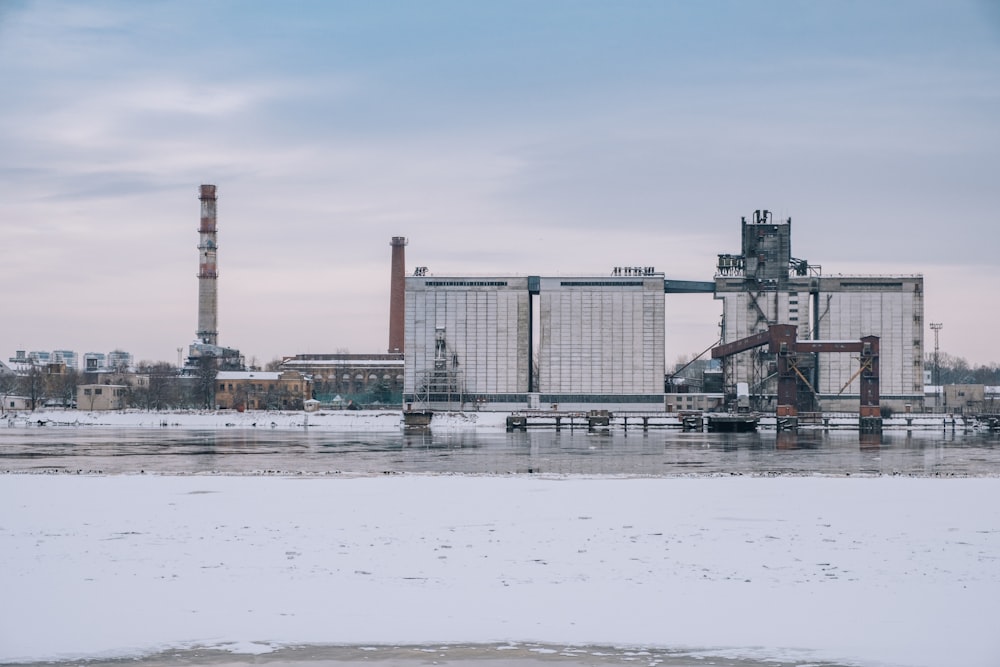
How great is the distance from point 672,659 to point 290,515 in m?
11.2

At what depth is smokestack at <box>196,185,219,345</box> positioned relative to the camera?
154 metres

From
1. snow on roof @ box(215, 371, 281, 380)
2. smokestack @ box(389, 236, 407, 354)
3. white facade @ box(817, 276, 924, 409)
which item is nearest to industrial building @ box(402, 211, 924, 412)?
white facade @ box(817, 276, 924, 409)

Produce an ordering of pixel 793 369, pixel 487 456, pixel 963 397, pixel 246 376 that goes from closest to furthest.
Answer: pixel 487 456 → pixel 793 369 → pixel 963 397 → pixel 246 376

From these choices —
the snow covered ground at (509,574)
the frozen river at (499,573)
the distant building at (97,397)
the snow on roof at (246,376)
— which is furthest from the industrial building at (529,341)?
the snow covered ground at (509,574)

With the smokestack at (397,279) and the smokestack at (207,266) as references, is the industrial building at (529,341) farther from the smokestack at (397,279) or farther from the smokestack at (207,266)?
the smokestack at (207,266)

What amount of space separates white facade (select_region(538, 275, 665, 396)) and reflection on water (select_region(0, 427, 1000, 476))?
69512mm

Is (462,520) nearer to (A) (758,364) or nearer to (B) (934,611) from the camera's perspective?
(B) (934,611)

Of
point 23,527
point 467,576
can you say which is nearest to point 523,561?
point 467,576

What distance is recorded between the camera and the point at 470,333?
138 meters

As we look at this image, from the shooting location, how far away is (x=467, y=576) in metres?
16.0

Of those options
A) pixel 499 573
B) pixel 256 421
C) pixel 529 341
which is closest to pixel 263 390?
pixel 529 341

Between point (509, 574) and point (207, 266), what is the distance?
146 meters

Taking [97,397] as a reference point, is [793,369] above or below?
above

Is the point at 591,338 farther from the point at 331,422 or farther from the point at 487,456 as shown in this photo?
the point at 487,456
